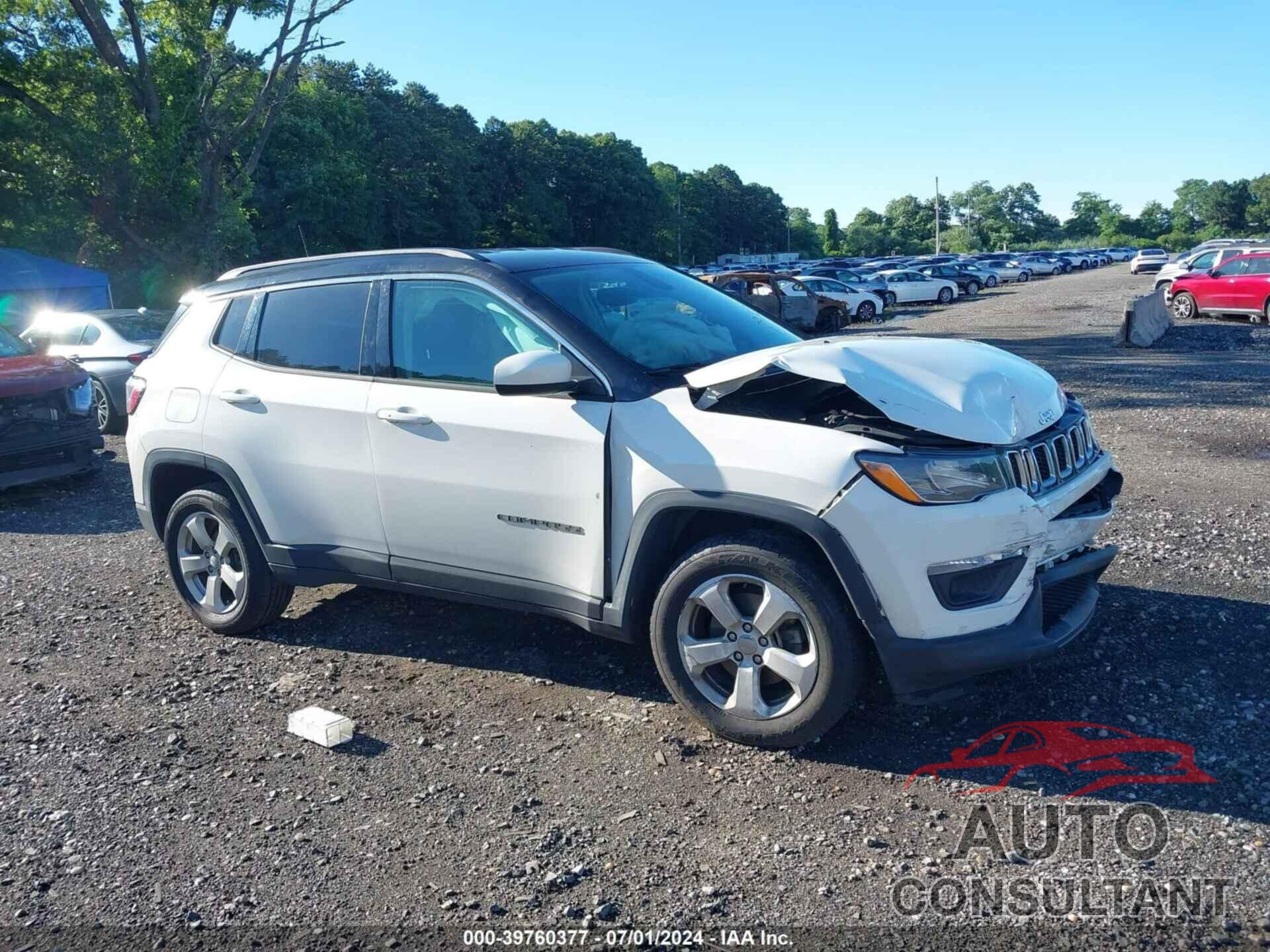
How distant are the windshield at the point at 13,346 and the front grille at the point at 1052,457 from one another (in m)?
9.09

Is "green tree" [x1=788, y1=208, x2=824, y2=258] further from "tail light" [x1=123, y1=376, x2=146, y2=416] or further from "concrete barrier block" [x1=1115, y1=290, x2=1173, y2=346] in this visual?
"tail light" [x1=123, y1=376, x2=146, y2=416]

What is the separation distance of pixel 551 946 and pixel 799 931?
0.70 metres

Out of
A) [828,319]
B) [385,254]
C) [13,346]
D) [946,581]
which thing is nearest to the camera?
[946,581]

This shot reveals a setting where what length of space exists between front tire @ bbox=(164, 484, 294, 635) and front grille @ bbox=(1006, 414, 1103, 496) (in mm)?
3514

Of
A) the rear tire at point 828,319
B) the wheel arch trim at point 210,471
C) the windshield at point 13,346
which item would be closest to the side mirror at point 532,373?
the wheel arch trim at point 210,471

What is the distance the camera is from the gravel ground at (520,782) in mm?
3104

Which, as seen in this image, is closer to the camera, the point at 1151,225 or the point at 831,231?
the point at 1151,225

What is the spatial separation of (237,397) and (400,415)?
1121 mm

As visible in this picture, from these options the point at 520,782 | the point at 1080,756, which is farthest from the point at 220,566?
the point at 1080,756

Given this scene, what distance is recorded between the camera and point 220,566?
546 cm

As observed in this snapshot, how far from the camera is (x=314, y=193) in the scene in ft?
162

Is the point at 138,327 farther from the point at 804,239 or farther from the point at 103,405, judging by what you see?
the point at 804,239

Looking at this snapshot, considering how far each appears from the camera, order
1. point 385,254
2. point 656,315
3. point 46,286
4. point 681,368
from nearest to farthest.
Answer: point 681,368 → point 656,315 → point 385,254 → point 46,286

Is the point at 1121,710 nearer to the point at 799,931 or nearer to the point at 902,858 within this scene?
the point at 902,858
